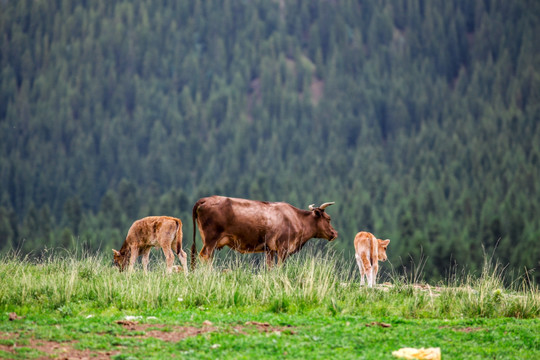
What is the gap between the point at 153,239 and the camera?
18828 millimetres

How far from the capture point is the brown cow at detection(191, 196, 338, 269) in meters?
18.4

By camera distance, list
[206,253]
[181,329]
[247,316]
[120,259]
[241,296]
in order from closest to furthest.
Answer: [181,329]
[247,316]
[241,296]
[206,253]
[120,259]

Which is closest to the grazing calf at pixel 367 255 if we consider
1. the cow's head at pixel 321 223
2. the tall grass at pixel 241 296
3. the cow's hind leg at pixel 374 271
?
the cow's hind leg at pixel 374 271

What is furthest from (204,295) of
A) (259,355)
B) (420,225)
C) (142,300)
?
(420,225)

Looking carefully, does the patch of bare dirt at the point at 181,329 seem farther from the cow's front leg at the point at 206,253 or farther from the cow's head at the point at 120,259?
the cow's head at the point at 120,259

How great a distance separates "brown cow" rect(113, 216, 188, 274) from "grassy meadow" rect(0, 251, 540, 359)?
2.07 meters

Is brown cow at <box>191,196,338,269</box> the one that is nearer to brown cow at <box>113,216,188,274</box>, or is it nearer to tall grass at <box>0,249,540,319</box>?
brown cow at <box>113,216,188,274</box>

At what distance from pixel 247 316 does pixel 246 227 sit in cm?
641

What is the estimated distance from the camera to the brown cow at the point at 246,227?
1839 centimetres

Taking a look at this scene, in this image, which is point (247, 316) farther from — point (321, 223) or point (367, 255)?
point (321, 223)

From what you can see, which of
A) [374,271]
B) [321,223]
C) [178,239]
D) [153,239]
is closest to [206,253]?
[178,239]

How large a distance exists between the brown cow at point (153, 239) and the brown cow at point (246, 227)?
0.59 meters

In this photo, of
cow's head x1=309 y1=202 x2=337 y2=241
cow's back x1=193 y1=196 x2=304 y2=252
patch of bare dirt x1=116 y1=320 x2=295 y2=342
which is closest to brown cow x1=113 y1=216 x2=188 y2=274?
cow's back x1=193 y1=196 x2=304 y2=252

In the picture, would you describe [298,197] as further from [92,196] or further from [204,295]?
[204,295]
